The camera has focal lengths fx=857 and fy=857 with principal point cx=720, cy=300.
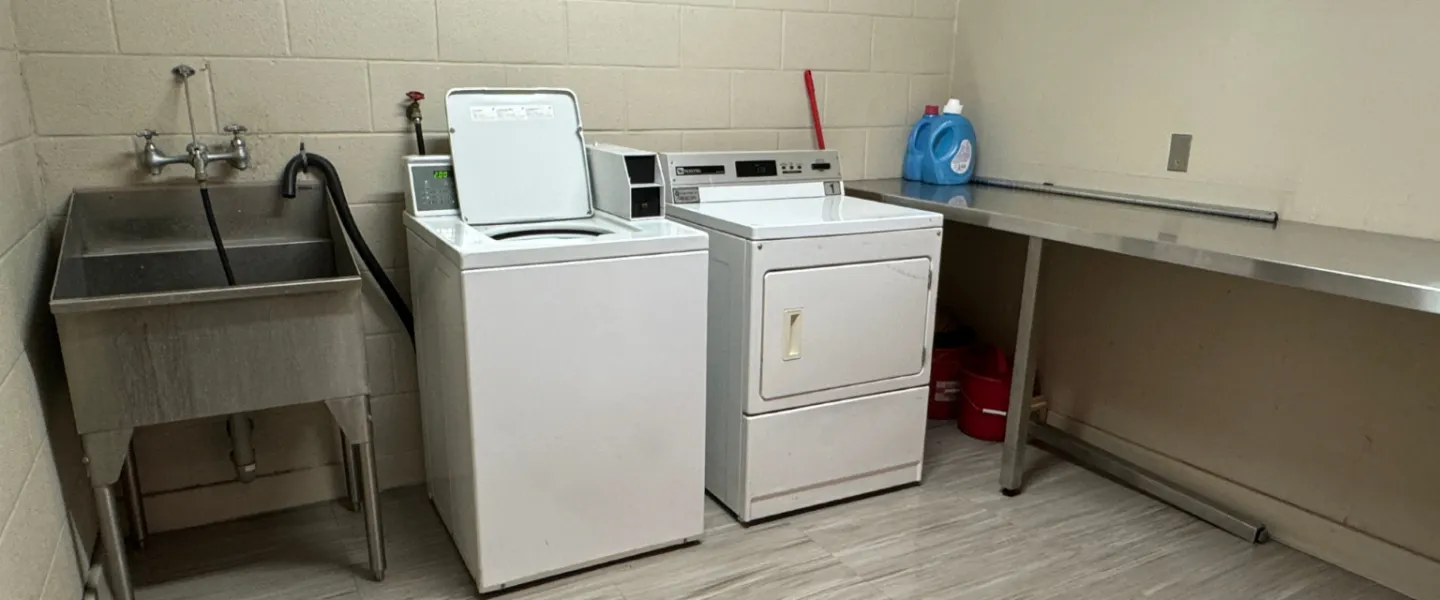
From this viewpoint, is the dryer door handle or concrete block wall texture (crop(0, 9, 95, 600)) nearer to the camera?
concrete block wall texture (crop(0, 9, 95, 600))

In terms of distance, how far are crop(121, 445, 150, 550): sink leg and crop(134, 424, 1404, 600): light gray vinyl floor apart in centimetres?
6

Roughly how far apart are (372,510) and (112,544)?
1.64 ft

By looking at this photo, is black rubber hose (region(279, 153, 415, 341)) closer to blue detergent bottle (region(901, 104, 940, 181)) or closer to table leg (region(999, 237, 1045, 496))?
table leg (region(999, 237, 1045, 496))

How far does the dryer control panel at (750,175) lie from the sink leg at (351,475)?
114 centimetres

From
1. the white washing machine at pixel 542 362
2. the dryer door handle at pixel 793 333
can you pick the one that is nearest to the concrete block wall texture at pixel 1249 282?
the dryer door handle at pixel 793 333

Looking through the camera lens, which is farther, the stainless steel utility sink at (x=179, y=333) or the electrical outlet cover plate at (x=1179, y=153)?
the electrical outlet cover plate at (x=1179, y=153)

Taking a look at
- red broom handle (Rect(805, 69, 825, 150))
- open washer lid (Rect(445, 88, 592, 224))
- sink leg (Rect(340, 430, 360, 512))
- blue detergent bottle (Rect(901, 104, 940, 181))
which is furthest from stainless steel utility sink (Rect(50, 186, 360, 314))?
blue detergent bottle (Rect(901, 104, 940, 181))

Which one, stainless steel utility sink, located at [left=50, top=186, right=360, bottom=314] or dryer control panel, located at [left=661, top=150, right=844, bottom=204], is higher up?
dryer control panel, located at [left=661, top=150, right=844, bottom=204]

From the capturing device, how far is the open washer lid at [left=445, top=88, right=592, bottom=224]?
228cm

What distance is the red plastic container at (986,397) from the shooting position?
9.68 feet

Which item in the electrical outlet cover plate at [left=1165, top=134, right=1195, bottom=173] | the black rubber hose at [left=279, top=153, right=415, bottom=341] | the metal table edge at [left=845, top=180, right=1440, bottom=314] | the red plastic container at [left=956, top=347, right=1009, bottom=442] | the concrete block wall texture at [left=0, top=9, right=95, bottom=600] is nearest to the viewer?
the concrete block wall texture at [left=0, top=9, right=95, bottom=600]

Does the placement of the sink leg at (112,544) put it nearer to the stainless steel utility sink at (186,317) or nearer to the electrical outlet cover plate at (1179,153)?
the stainless steel utility sink at (186,317)

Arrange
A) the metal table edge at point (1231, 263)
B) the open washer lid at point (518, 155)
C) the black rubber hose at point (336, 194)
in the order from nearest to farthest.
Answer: the metal table edge at point (1231, 263)
the black rubber hose at point (336, 194)
the open washer lid at point (518, 155)

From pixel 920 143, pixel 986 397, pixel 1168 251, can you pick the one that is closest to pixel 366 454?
pixel 1168 251
